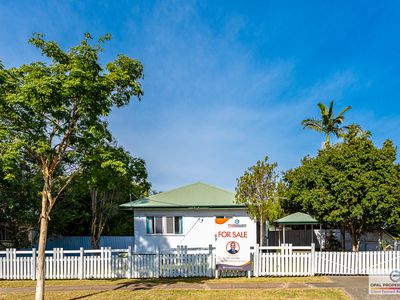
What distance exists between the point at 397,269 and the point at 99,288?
12.0 metres

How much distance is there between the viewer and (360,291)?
34.9 ft

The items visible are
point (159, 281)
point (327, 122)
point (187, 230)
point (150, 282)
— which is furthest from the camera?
point (327, 122)

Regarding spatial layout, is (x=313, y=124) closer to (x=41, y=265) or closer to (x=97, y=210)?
(x=97, y=210)

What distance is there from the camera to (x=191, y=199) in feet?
65.6

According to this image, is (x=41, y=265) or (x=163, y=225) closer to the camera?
(x=41, y=265)

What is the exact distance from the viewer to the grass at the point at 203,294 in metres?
9.93

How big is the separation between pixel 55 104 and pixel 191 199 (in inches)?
481

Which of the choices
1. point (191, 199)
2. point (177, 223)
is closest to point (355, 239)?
point (191, 199)

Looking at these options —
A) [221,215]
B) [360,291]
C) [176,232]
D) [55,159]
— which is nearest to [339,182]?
[360,291]

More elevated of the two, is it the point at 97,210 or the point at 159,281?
the point at 97,210

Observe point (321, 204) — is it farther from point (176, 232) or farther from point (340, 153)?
point (176, 232)

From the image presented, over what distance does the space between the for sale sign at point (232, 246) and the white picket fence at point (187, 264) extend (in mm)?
599

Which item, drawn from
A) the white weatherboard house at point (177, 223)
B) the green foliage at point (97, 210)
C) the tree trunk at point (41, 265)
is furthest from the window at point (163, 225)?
the tree trunk at point (41, 265)

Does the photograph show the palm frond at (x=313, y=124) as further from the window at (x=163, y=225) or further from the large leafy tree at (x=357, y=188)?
the window at (x=163, y=225)
